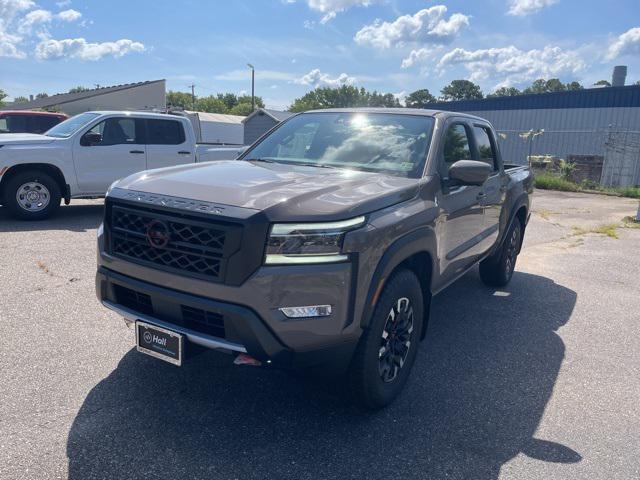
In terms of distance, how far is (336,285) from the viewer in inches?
103

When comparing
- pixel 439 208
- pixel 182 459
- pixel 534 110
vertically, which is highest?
pixel 534 110

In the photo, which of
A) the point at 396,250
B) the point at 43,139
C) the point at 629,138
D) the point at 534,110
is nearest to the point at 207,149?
the point at 43,139

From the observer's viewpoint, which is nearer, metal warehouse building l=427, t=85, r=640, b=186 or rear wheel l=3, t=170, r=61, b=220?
rear wheel l=3, t=170, r=61, b=220

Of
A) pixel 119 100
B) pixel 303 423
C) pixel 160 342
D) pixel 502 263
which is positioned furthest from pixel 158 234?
pixel 119 100

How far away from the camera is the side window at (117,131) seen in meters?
9.07

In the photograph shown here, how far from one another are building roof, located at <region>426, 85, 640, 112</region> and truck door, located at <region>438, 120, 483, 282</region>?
26794 mm

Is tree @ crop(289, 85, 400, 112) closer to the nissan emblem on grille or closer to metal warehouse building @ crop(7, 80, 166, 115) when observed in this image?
metal warehouse building @ crop(7, 80, 166, 115)

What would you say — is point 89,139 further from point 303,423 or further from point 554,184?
point 554,184

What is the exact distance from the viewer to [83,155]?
8.76m

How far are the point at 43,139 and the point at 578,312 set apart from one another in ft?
26.9

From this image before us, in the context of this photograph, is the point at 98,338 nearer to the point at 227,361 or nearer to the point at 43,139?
the point at 227,361

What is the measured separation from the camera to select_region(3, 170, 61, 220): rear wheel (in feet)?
26.9

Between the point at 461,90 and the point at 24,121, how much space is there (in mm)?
98977

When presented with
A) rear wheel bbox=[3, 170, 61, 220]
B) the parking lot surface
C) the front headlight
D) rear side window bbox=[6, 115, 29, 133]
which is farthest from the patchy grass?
rear side window bbox=[6, 115, 29, 133]
